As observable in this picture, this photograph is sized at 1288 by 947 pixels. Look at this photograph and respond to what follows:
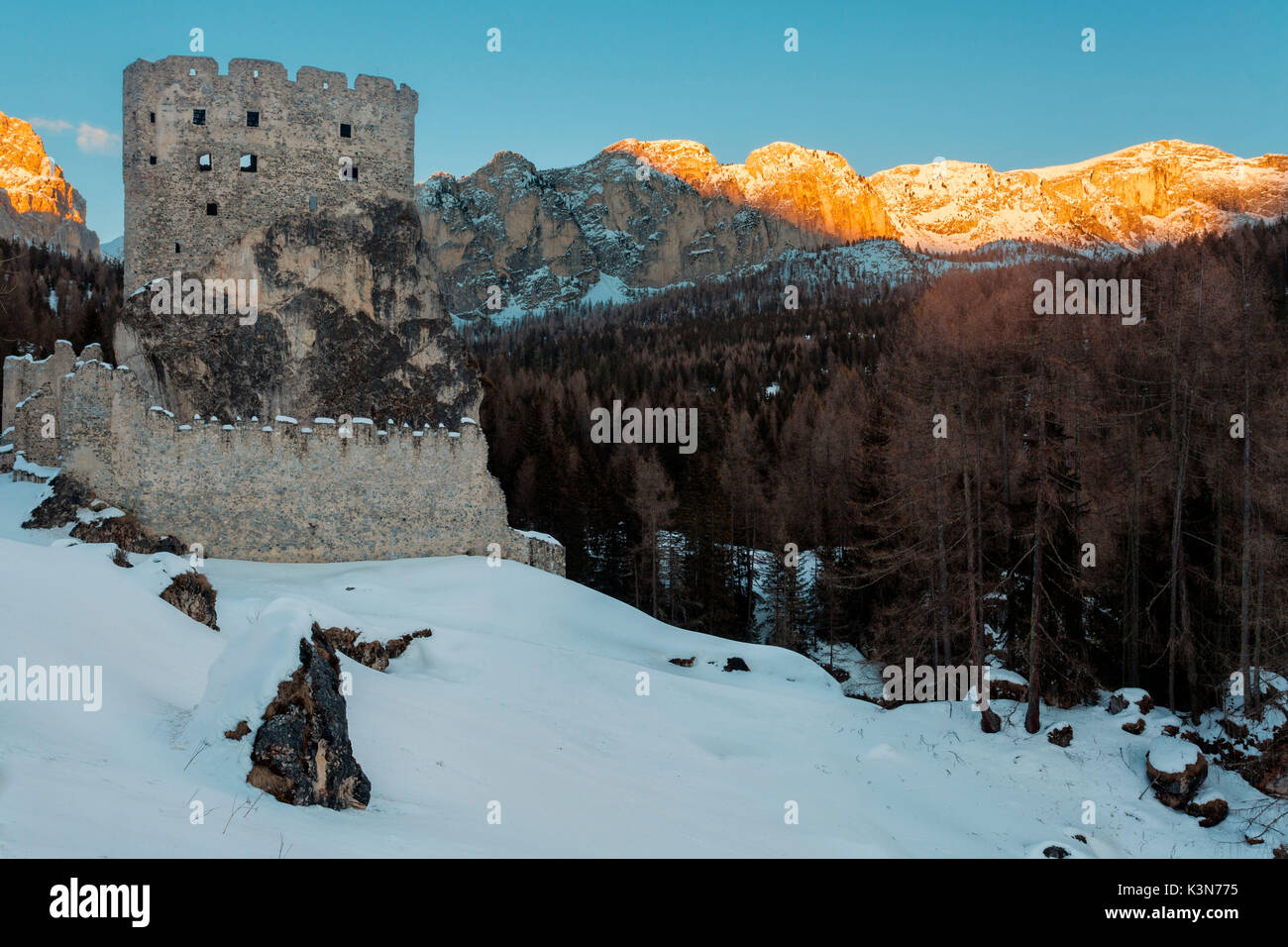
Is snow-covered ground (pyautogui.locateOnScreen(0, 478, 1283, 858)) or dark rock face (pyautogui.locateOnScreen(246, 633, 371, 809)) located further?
dark rock face (pyautogui.locateOnScreen(246, 633, 371, 809))

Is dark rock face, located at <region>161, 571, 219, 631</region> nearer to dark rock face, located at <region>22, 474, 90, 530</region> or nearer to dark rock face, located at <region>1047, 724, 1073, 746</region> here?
dark rock face, located at <region>22, 474, 90, 530</region>

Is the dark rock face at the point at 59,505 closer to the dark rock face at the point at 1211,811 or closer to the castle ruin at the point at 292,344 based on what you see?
the castle ruin at the point at 292,344

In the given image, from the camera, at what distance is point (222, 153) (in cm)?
3030

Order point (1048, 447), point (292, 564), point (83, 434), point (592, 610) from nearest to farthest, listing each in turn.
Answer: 1. point (1048, 447)
2. point (83, 434)
3. point (292, 564)
4. point (592, 610)

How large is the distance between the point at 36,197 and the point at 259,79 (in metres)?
145

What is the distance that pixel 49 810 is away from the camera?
21.1 feet

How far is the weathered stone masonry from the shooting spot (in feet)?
68.3

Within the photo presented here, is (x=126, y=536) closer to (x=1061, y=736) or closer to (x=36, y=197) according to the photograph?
(x=1061, y=736)

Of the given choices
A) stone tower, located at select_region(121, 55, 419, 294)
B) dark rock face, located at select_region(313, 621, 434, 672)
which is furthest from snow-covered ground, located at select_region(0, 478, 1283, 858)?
stone tower, located at select_region(121, 55, 419, 294)

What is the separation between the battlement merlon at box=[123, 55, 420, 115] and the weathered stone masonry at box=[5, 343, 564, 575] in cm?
1194

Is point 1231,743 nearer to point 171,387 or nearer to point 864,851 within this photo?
point 864,851

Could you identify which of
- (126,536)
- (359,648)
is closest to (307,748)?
(359,648)
